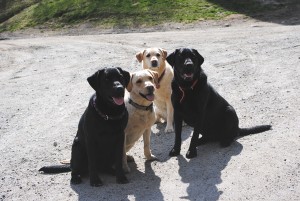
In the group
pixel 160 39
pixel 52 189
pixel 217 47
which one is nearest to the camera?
pixel 52 189

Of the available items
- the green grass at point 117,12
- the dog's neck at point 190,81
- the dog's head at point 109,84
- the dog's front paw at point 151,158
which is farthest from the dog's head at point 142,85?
the green grass at point 117,12

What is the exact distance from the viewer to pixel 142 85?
267 inches

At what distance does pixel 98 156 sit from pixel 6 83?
7.66 m

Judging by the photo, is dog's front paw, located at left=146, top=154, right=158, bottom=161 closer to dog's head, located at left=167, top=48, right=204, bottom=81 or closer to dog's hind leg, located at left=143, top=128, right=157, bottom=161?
dog's hind leg, located at left=143, top=128, right=157, bottom=161

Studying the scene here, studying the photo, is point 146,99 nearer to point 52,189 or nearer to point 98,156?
point 98,156

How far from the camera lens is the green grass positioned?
22234mm

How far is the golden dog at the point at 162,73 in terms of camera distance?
27.8 ft

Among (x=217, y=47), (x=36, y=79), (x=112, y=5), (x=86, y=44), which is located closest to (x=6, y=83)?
(x=36, y=79)

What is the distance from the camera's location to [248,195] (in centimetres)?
590

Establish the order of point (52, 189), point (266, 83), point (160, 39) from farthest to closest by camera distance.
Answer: point (160, 39), point (266, 83), point (52, 189)

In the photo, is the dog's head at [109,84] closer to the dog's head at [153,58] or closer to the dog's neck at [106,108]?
the dog's neck at [106,108]

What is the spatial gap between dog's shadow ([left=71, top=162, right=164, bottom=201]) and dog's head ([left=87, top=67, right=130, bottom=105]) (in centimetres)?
112

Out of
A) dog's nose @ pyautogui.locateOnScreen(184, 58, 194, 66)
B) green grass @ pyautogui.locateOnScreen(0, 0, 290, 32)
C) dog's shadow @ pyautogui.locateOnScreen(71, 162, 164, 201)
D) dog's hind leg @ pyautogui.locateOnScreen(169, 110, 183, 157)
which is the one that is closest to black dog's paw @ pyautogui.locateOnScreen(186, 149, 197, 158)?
dog's hind leg @ pyautogui.locateOnScreen(169, 110, 183, 157)

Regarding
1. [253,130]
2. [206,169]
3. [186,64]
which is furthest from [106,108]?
[253,130]
